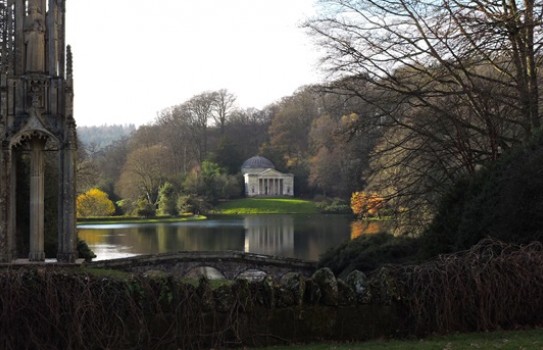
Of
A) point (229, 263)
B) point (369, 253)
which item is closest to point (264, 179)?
point (229, 263)

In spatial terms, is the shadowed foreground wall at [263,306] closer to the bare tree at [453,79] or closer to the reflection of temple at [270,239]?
the bare tree at [453,79]

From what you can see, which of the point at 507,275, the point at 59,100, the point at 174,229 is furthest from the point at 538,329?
the point at 174,229

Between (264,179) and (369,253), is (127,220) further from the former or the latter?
(369,253)

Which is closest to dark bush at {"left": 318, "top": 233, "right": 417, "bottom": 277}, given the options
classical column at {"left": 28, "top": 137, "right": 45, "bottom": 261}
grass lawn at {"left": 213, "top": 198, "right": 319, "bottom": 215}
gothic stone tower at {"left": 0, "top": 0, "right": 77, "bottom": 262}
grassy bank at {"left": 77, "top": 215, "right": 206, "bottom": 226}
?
gothic stone tower at {"left": 0, "top": 0, "right": 77, "bottom": 262}

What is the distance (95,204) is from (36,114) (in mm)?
49974

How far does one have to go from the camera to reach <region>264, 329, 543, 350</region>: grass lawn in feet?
20.6

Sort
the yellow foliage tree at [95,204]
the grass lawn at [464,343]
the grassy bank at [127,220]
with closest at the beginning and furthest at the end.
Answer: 1. the grass lawn at [464,343]
2. the grassy bank at [127,220]
3. the yellow foliage tree at [95,204]

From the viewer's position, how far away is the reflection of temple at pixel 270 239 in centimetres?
3600

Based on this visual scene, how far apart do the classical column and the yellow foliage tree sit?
158 ft

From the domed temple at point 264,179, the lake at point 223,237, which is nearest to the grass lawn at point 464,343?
the lake at point 223,237

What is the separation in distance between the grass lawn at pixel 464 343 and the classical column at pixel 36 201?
34.3 ft

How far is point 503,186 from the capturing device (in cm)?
1041

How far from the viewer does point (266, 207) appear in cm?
7850

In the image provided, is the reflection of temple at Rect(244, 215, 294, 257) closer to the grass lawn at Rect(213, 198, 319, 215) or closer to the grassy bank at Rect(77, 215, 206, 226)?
the grassy bank at Rect(77, 215, 206, 226)
